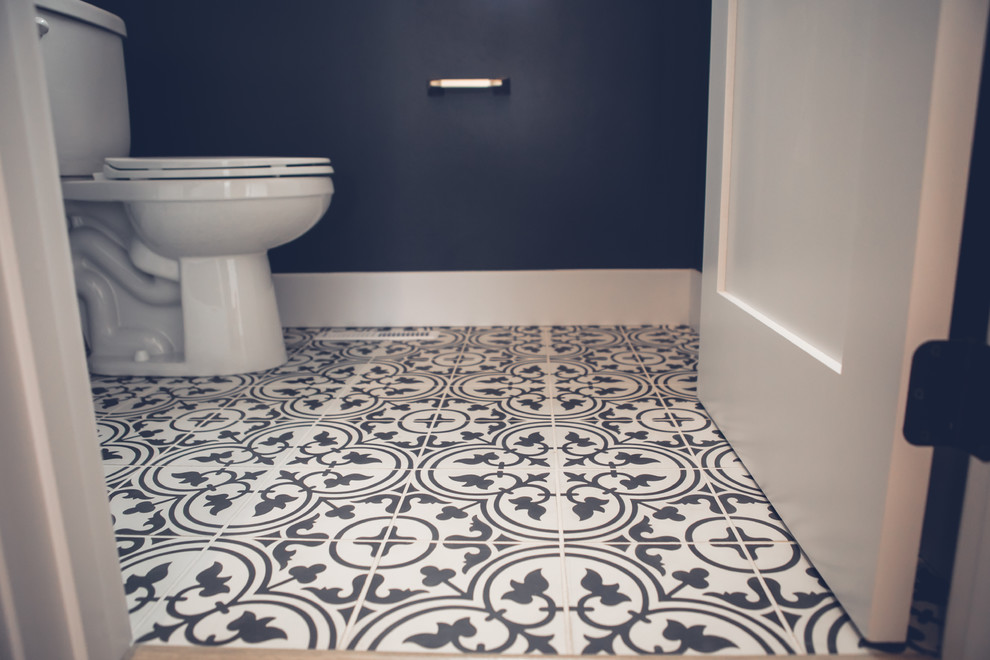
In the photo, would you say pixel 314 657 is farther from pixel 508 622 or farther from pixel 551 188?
A: pixel 551 188

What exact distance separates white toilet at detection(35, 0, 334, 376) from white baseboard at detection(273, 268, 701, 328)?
0.42 metres

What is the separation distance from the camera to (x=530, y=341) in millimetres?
2006

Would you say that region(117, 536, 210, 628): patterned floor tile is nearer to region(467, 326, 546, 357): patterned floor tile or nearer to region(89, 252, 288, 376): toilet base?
region(89, 252, 288, 376): toilet base

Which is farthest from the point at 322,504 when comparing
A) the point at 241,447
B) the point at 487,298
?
the point at 487,298

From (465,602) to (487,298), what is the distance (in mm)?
1445

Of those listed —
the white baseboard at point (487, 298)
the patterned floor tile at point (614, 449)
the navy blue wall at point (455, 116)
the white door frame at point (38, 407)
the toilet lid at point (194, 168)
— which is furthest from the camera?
the white baseboard at point (487, 298)

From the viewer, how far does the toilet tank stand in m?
1.67

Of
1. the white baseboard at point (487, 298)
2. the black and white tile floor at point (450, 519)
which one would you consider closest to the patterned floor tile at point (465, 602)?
the black and white tile floor at point (450, 519)

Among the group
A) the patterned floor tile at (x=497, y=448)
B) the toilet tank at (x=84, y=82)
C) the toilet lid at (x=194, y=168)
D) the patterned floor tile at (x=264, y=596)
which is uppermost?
the toilet tank at (x=84, y=82)

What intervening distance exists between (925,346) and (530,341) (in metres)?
1.44

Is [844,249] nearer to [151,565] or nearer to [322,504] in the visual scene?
[322,504]

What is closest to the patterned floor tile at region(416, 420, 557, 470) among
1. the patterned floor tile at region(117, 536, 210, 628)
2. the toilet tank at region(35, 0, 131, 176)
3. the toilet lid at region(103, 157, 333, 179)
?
the patterned floor tile at region(117, 536, 210, 628)

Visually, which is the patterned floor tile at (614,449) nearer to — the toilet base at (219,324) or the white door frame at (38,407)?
the white door frame at (38,407)

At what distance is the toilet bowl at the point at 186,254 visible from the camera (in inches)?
60.4
